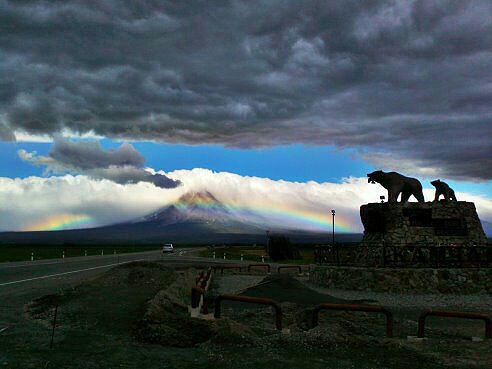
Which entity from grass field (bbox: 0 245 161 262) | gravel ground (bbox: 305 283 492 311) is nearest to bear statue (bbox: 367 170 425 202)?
gravel ground (bbox: 305 283 492 311)

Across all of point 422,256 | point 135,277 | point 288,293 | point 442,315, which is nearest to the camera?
point 442,315

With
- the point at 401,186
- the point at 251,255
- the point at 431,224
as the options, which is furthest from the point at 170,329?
the point at 251,255

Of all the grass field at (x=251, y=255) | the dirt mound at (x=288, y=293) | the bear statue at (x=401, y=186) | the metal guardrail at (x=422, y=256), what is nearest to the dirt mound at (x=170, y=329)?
the dirt mound at (x=288, y=293)

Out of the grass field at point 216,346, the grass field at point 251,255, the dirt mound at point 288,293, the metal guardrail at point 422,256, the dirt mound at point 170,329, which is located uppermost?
the metal guardrail at point 422,256

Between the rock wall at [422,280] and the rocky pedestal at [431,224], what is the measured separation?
11.1 ft

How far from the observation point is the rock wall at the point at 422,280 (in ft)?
69.6

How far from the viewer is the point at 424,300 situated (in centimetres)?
1897

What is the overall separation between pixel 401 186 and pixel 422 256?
5577mm

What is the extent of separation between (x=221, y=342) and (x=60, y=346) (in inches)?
110

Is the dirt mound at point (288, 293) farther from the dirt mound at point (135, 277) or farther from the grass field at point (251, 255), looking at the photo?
the grass field at point (251, 255)

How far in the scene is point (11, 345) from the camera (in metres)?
8.41

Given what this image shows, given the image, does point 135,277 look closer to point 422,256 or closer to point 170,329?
point 170,329

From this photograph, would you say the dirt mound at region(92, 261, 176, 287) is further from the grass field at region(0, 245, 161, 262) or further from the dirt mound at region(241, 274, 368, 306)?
the grass field at region(0, 245, 161, 262)

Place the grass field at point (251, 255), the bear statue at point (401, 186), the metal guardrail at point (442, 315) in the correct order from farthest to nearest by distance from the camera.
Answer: the grass field at point (251, 255) → the bear statue at point (401, 186) → the metal guardrail at point (442, 315)
